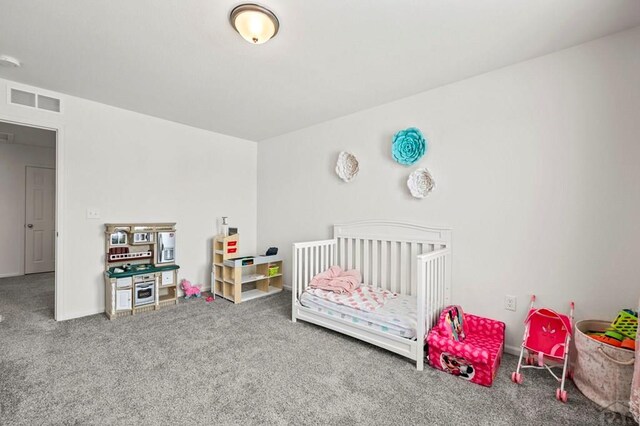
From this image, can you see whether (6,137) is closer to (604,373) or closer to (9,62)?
(9,62)

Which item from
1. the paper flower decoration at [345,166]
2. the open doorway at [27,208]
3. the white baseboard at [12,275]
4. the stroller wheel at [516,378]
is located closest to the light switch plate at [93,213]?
the open doorway at [27,208]

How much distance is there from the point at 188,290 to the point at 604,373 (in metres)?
3.79

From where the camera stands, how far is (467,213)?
2.48 meters

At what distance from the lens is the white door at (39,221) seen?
485 cm

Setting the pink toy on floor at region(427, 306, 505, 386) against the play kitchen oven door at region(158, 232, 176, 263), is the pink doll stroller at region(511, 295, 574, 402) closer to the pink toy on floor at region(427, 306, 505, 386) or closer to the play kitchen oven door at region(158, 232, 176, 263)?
the pink toy on floor at region(427, 306, 505, 386)

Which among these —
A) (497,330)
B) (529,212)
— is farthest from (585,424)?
(529,212)

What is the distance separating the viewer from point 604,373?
1602mm

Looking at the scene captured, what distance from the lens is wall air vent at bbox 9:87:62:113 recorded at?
2625mm

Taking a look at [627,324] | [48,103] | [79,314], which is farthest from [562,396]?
[48,103]

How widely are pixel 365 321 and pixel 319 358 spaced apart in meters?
0.46

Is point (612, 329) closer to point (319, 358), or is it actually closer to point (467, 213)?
point (467, 213)

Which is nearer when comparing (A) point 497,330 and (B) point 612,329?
(B) point 612,329

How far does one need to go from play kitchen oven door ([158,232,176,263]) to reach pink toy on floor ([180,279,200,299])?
383mm

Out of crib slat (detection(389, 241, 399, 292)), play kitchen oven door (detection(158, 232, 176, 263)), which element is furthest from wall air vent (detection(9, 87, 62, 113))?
crib slat (detection(389, 241, 399, 292))
